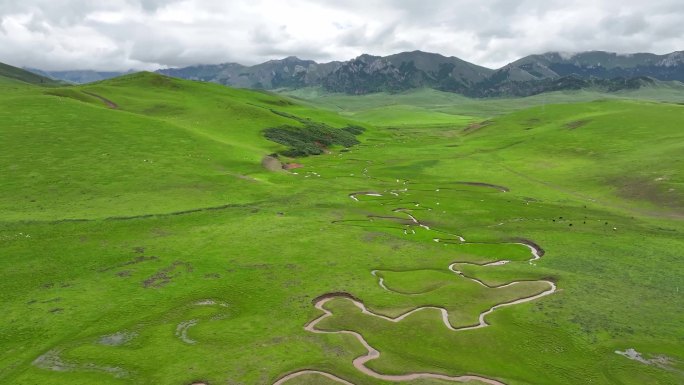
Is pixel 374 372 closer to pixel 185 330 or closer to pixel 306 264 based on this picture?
pixel 185 330

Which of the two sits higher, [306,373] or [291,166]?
[291,166]

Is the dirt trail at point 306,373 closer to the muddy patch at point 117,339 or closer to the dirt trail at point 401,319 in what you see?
the dirt trail at point 401,319

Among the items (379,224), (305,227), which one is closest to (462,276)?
(379,224)

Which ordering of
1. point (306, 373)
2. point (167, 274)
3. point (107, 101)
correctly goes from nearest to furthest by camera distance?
1. point (306, 373)
2. point (167, 274)
3. point (107, 101)

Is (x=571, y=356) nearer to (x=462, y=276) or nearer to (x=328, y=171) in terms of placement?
(x=462, y=276)

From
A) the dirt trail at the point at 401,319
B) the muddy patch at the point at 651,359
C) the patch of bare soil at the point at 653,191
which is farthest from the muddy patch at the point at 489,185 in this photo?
the muddy patch at the point at 651,359

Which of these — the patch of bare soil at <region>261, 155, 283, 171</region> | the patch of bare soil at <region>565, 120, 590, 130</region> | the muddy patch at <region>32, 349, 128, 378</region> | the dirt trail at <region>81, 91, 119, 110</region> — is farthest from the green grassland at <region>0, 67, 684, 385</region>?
the patch of bare soil at <region>565, 120, 590, 130</region>

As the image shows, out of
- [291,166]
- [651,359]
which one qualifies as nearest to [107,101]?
[291,166]
